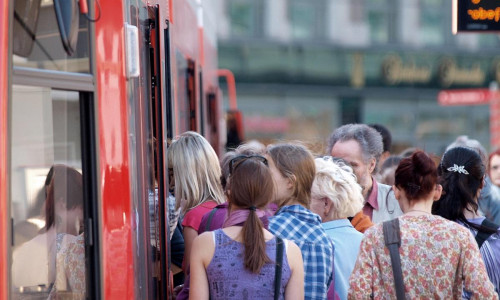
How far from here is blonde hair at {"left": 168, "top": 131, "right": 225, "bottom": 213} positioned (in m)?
4.48

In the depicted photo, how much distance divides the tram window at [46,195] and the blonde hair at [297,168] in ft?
3.35

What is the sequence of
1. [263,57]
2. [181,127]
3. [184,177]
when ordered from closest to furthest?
1. [184,177]
2. [181,127]
3. [263,57]

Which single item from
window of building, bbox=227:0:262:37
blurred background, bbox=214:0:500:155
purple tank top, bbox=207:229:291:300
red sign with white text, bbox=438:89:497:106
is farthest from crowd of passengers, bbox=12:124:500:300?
window of building, bbox=227:0:262:37

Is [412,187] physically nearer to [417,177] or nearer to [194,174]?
[417,177]

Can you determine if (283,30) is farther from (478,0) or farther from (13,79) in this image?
(13,79)

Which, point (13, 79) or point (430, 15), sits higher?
point (430, 15)

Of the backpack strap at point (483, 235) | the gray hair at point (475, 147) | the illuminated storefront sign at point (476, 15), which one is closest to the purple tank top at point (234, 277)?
the backpack strap at point (483, 235)

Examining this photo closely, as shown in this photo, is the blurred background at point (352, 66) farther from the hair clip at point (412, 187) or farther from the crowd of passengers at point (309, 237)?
the hair clip at point (412, 187)

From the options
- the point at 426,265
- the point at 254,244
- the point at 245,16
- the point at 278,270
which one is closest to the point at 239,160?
the point at 254,244

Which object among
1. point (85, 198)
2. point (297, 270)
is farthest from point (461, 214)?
point (85, 198)

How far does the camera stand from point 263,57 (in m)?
27.5

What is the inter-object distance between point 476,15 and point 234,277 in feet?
14.1

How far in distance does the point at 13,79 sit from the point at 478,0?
493cm

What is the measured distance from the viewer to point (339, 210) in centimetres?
414
